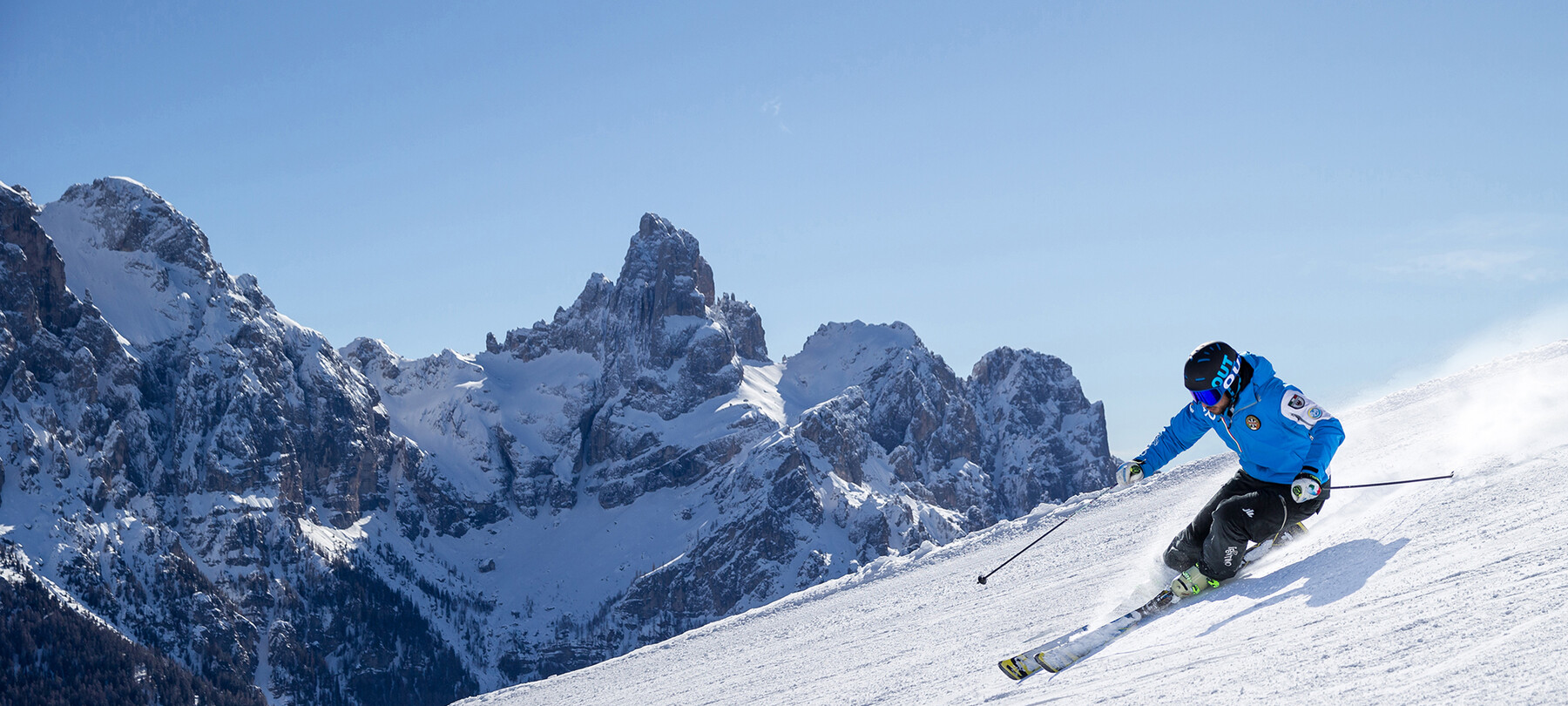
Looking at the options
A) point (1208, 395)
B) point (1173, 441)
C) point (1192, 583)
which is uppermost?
point (1208, 395)

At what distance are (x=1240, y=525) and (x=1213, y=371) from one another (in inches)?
52.3

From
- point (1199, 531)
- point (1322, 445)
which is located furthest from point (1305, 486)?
point (1199, 531)

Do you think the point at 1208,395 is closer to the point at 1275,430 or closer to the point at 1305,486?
the point at 1275,430

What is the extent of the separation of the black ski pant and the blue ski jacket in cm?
15

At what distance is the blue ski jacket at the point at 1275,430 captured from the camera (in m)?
9.14

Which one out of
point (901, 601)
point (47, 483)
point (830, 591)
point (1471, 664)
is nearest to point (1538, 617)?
point (1471, 664)

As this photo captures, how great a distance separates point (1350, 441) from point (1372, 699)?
1229cm

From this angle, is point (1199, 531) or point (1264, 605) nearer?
point (1264, 605)

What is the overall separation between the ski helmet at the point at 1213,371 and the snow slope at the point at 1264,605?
5.36 feet

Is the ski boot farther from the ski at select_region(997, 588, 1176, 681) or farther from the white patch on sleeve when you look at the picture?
the white patch on sleeve

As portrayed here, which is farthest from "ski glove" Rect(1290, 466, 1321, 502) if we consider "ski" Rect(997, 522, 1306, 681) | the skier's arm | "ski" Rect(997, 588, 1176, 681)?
"ski" Rect(997, 588, 1176, 681)

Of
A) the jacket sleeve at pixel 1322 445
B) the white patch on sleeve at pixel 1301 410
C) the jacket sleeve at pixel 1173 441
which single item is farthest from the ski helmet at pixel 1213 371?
the jacket sleeve at pixel 1173 441

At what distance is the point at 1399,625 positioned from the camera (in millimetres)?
6871

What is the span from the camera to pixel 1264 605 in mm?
8383
